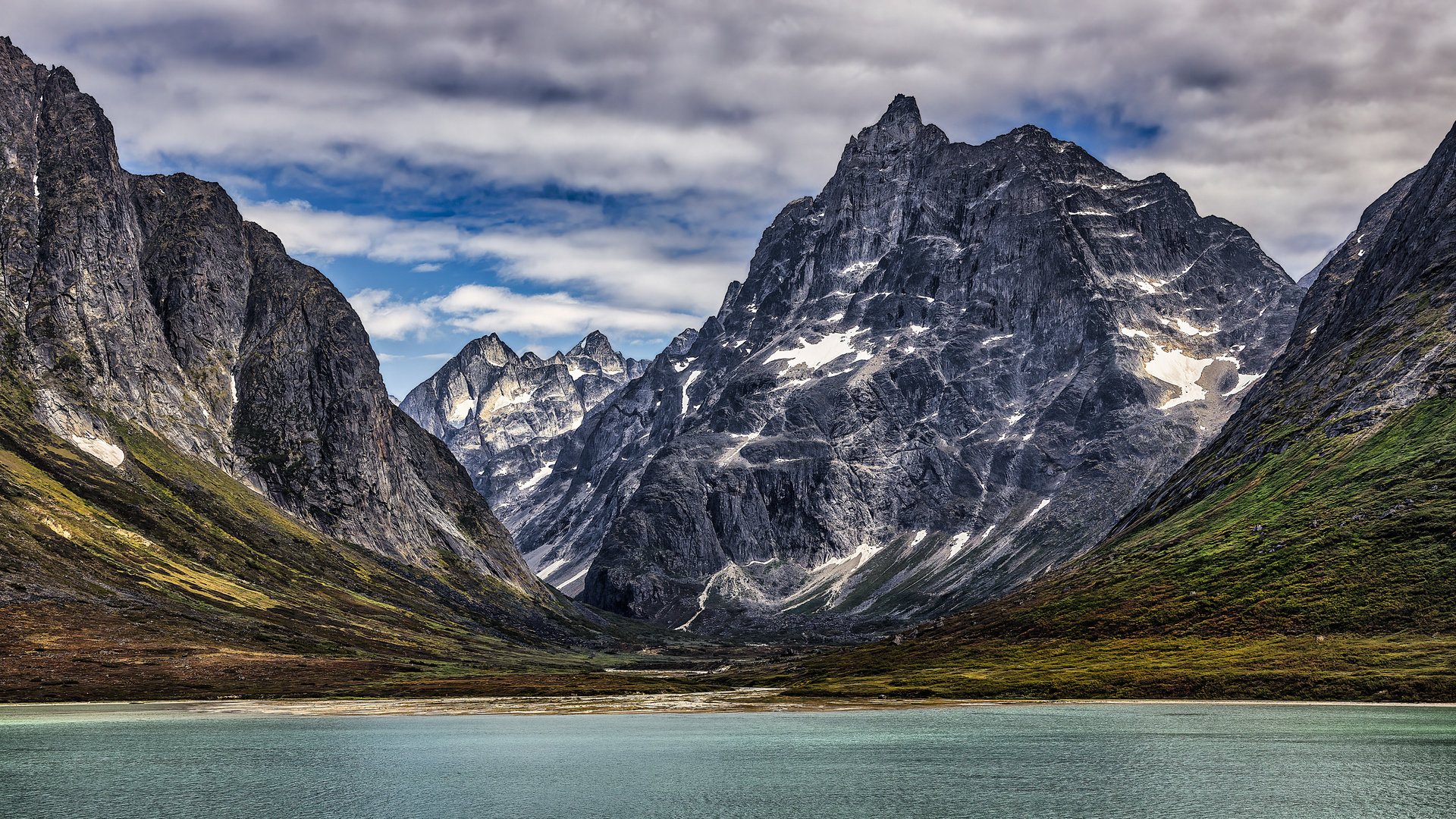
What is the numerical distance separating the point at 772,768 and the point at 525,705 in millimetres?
95795

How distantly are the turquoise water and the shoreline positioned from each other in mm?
21054

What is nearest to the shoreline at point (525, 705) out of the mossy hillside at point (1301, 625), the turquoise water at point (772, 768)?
the mossy hillside at point (1301, 625)

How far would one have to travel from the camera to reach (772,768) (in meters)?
85.4

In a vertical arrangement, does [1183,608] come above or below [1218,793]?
above

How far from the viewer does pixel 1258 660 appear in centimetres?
14712

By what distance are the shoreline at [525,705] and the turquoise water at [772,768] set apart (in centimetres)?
2105

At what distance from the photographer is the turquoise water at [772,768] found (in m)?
65.2

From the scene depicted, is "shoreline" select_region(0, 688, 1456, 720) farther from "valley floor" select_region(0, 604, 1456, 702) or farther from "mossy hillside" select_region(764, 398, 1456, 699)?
"mossy hillside" select_region(764, 398, 1456, 699)

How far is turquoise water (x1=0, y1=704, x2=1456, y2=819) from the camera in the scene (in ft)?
214

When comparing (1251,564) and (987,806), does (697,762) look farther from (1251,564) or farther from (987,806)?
(1251,564)

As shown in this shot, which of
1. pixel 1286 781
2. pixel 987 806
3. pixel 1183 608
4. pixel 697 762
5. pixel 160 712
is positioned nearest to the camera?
pixel 987 806

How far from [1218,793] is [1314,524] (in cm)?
14804

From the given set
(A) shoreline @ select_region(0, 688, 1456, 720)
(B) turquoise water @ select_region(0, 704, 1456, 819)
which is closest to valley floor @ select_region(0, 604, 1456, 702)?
(A) shoreline @ select_region(0, 688, 1456, 720)

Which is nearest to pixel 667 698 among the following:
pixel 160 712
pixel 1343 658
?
pixel 160 712
